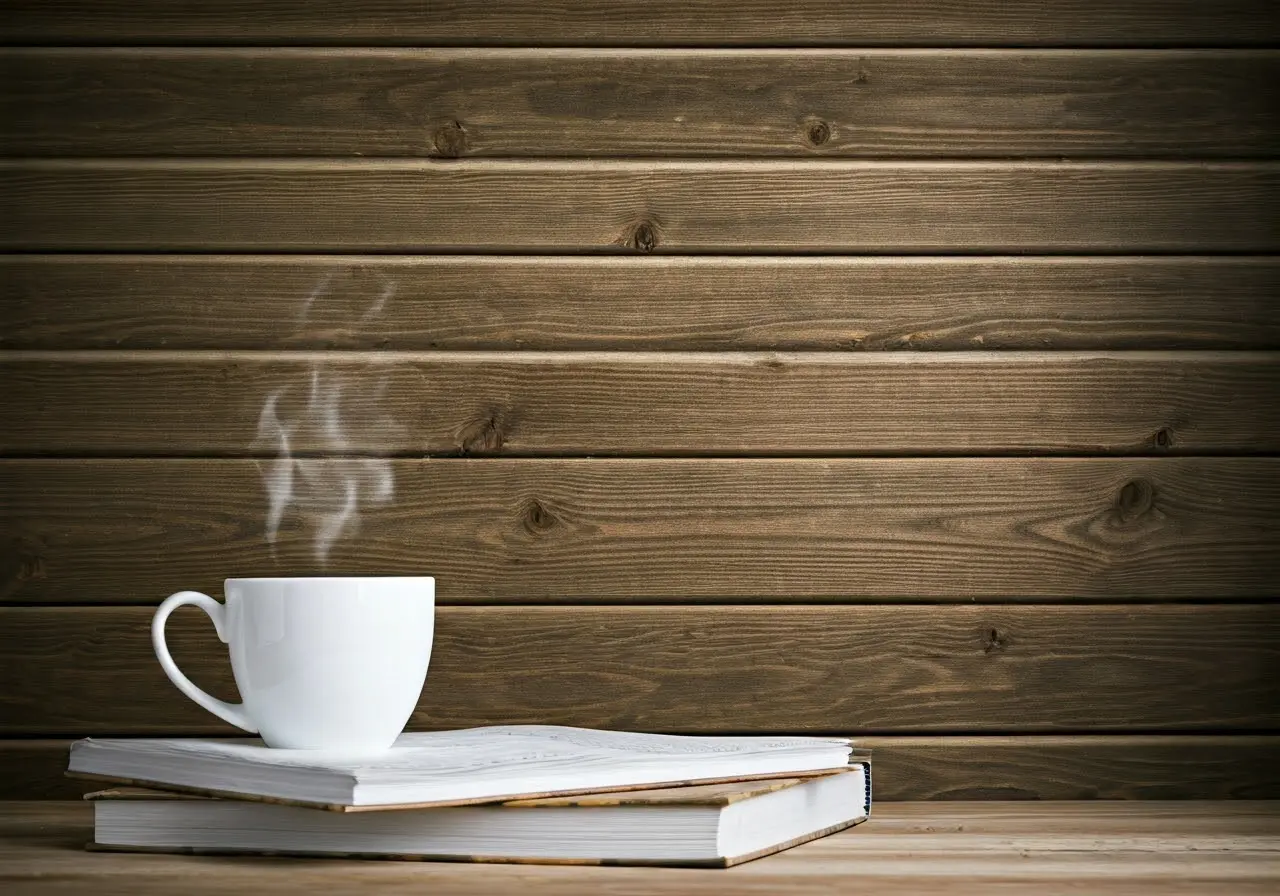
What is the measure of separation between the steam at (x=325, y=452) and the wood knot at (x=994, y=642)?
1.69 feet

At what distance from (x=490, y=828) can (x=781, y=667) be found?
0.43m

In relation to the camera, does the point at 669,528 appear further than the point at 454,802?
Yes

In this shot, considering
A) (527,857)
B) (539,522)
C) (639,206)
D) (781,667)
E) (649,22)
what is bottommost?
(527,857)

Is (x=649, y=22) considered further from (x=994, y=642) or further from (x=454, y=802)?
(x=454, y=802)

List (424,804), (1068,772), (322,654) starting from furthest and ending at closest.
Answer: (1068,772)
(322,654)
(424,804)

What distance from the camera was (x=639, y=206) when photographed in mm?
1103

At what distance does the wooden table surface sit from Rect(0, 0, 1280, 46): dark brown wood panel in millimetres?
658

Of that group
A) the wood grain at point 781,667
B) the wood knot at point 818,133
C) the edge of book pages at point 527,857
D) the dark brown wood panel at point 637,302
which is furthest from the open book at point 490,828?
the wood knot at point 818,133

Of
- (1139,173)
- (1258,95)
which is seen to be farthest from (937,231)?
(1258,95)

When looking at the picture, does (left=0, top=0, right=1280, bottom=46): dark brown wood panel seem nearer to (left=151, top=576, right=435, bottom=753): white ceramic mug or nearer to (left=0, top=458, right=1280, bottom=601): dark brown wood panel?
(left=0, top=458, right=1280, bottom=601): dark brown wood panel

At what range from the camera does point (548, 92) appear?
111 centimetres

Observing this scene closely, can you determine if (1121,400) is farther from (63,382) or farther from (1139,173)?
(63,382)

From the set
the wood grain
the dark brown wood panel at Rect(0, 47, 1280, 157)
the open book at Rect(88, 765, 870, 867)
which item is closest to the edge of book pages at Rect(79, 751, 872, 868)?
the open book at Rect(88, 765, 870, 867)

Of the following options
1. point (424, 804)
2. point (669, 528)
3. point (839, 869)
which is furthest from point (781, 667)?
point (424, 804)
